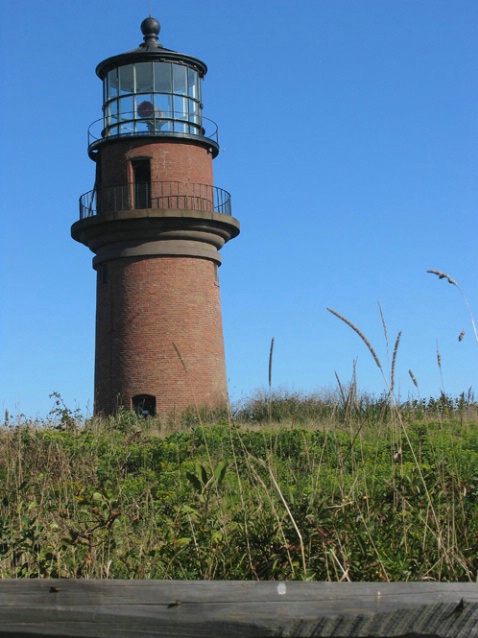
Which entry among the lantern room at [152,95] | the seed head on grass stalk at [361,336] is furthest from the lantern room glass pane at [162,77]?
the seed head on grass stalk at [361,336]

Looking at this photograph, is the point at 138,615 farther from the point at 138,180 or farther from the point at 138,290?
the point at 138,180

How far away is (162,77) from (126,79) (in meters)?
0.89

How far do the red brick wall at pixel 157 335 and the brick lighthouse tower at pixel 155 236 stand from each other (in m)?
0.02

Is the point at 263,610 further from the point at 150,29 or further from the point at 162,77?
the point at 150,29

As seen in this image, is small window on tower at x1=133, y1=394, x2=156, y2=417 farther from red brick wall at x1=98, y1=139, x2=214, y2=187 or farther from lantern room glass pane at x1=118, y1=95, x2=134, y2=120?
lantern room glass pane at x1=118, y1=95, x2=134, y2=120

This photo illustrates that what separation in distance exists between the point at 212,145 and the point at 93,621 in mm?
19844

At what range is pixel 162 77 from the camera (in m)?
21.3

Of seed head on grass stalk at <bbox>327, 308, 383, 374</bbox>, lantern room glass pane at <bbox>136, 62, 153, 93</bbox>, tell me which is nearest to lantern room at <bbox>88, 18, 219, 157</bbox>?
lantern room glass pane at <bbox>136, 62, 153, 93</bbox>

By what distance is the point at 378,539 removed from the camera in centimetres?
346

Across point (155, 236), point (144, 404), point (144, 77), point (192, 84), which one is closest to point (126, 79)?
point (144, 77)

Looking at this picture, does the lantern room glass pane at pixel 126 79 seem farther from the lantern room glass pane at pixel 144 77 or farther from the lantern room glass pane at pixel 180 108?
the lantern room glass pane at pixel 180 108

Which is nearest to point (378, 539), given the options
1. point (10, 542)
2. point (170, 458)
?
point (10, 542)

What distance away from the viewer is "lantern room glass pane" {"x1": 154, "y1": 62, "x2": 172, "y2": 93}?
69.7 feet

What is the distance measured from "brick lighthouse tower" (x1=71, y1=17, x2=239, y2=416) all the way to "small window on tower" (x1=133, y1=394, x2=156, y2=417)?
0.02 meters
